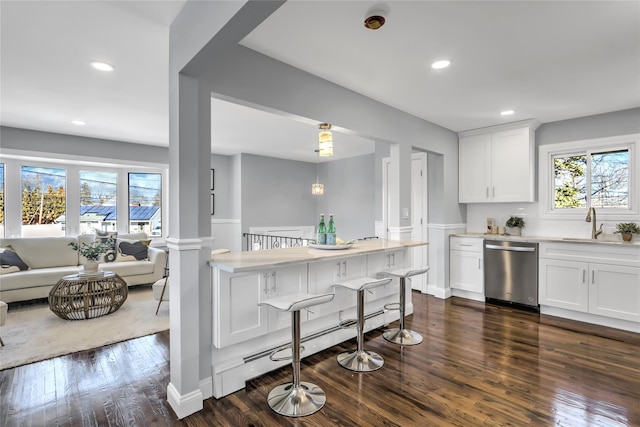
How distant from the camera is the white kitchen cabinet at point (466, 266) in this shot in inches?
177

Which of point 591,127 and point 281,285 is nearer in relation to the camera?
point 281,285

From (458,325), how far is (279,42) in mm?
3359

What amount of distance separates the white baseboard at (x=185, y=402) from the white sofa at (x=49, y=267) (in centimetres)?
348

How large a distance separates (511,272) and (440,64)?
2954 mm

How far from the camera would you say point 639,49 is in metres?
2.41

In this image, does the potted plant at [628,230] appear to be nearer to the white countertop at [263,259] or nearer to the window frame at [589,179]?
the window frame at [589,179]

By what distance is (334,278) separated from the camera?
113 inches

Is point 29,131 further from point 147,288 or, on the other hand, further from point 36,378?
point 36,378

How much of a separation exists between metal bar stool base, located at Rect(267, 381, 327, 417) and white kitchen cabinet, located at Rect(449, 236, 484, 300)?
3186 millimetres

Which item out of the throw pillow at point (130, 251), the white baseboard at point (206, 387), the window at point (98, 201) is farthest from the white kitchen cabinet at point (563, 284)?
the window at point (98, 201)

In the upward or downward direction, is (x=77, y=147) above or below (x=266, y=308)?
above

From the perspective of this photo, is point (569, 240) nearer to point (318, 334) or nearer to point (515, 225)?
point (515, 225)

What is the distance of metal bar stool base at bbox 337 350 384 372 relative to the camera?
8.44ft

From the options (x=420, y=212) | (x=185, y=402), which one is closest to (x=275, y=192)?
(x=420, y=212)
